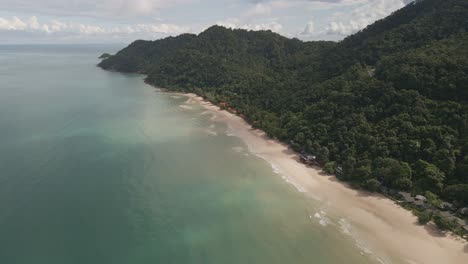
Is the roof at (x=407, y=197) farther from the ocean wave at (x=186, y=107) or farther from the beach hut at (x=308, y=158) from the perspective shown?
the ocean wave at (x=186, y=107)

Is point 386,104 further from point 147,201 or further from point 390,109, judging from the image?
point 147,201

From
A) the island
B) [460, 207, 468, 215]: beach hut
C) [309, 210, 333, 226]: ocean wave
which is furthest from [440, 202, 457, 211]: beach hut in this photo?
[309, 210, 333, 226]: ocean wave

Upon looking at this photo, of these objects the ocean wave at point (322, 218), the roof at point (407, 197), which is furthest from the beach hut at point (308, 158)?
the roof at point (407, 197)

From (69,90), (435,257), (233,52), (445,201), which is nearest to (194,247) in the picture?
(435,257)

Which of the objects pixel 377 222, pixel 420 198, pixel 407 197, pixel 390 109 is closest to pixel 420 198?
pixel 420 198

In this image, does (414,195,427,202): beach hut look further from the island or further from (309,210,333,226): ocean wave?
(309,210,333,226): ocean wave

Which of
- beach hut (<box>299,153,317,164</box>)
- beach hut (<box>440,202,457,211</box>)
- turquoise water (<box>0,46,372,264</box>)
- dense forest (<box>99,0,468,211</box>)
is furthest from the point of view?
beach hut (<box>299,153,317,164</box>)
